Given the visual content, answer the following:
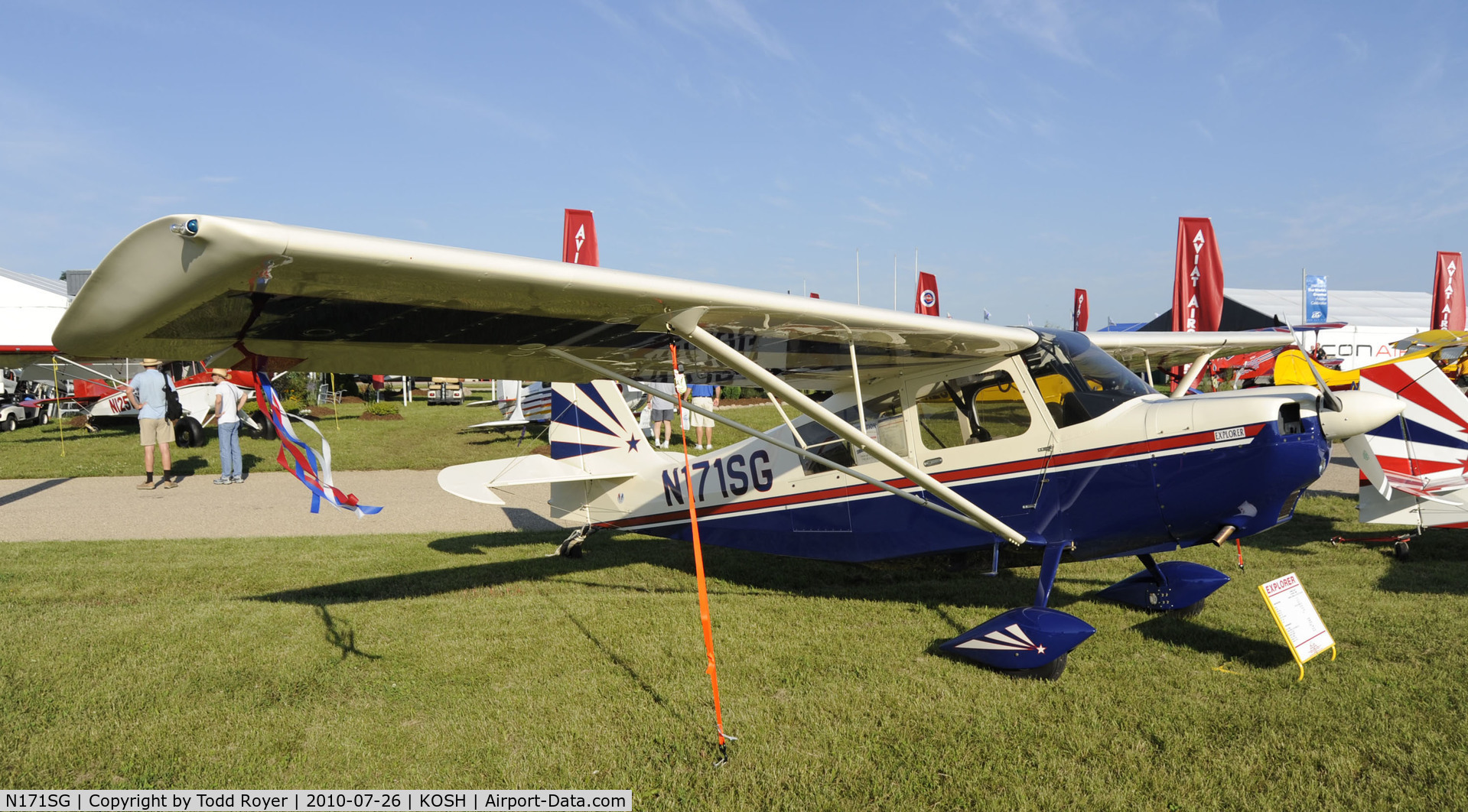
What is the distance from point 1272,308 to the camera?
4494cm

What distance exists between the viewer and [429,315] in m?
3.90

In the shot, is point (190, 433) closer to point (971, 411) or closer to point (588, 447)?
point (588, 447)

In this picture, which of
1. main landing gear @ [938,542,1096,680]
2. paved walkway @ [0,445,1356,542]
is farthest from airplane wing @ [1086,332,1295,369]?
paved walkway @ [0,445,1356,542]

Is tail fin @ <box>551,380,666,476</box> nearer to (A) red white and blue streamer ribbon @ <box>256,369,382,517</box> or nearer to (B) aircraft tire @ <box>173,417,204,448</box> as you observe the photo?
(A) red white and blue streamer ribbon @ <box>256,369,382,517</box>

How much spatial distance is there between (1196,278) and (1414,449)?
39.0ft

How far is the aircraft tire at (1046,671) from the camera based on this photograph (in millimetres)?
4340

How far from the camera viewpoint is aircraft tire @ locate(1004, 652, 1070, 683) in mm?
4340

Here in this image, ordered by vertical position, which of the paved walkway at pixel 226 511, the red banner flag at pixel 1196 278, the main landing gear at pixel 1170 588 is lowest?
the paved walkway at pixel 226 511

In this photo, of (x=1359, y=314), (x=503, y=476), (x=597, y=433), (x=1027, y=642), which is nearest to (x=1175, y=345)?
(x=1027, y=642)

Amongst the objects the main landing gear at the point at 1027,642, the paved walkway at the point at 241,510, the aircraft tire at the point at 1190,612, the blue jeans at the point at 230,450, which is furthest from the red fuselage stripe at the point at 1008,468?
the blue jeans at the point at 230,450

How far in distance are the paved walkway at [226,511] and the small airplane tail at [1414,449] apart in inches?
296

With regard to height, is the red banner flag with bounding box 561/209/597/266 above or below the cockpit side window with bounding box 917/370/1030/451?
above

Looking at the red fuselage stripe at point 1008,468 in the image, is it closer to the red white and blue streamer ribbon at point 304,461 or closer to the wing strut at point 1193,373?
the wing strut at point 1193,373

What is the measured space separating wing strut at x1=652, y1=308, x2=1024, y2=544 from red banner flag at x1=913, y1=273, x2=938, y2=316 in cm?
2736
